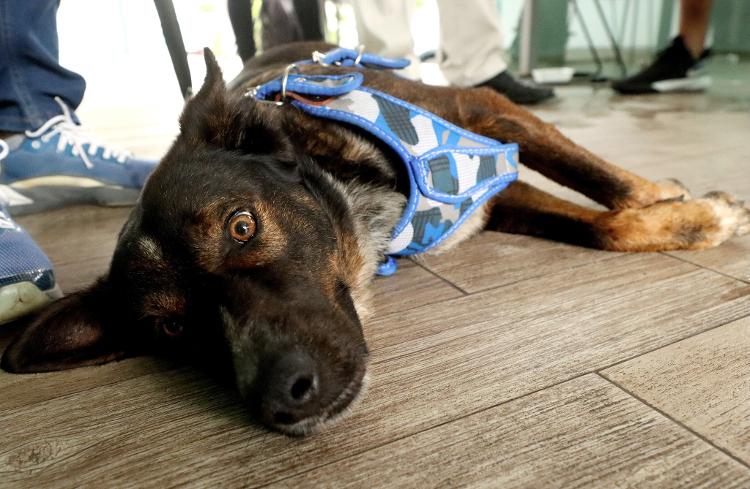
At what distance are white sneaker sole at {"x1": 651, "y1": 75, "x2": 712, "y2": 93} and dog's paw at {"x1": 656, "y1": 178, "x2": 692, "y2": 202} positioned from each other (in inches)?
187

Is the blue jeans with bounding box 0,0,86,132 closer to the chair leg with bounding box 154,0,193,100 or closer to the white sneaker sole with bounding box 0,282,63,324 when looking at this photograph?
the chair leg with bounding box 154,0,193,100

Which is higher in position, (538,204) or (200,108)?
(200,108)

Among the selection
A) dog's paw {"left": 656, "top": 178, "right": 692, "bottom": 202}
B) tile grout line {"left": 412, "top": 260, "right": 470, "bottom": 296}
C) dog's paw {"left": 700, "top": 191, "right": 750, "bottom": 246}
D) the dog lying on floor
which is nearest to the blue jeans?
the dog lying on floor

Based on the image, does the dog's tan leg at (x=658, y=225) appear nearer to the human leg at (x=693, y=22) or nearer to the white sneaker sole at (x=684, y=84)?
the white sneaker sole at (x=684, y=84)

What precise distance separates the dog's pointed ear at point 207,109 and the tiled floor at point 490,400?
646mm

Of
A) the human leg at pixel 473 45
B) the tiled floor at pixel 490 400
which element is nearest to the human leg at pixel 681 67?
the human leg at pixel 473 45

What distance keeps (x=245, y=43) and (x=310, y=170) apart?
111 inches

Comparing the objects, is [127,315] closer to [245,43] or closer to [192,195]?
[192,195]

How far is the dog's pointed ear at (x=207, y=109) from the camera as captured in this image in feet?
5.39

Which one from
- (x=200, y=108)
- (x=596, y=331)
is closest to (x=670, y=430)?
(x=596, y=331)

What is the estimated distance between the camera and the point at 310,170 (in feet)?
5.83

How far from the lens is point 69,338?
1485mm

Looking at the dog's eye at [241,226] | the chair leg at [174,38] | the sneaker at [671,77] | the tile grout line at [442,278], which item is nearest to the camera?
the dog's eye at [241,226]

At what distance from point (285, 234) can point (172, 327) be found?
1.16 ft
